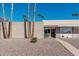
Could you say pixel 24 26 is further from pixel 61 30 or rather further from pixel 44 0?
pixel 44 0

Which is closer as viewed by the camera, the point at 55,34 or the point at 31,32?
the point at 31,32

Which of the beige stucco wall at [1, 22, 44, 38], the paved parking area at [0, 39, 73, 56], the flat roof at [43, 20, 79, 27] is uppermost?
the flat roof at [43, 20, 79, 27]

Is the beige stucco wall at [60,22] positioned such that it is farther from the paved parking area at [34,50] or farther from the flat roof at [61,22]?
the paved parking area at [34,50]

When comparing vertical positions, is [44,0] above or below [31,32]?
above

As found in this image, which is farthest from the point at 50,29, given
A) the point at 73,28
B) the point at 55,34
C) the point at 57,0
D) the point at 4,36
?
the point at 57,0

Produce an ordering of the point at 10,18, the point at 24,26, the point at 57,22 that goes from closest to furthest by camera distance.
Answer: the point at 10,18 → the point at 24,26 → the point at 57,22

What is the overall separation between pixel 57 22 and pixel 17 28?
34.9ft

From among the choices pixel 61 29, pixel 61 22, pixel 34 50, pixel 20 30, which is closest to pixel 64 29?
pixel 61 29

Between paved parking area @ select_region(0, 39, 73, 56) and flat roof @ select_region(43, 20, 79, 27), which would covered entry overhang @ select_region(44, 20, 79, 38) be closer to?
flat roof @ select_region(43, 20, 79, 27)

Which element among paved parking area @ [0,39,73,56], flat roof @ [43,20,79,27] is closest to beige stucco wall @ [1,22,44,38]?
flat roof @ [43,20,79,27]

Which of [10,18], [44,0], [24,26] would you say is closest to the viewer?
[44,0]

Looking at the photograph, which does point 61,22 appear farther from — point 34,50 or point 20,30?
point 34,50

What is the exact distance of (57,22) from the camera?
2877 centimetres

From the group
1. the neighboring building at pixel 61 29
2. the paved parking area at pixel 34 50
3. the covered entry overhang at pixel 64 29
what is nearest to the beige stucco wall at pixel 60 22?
the neighboring building at pixel 61 29
